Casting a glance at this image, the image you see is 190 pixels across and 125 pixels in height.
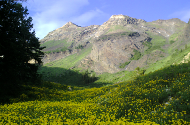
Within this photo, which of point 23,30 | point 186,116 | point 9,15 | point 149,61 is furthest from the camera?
point 149,61

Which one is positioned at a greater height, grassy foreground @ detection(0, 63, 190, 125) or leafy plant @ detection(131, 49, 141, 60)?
leafy plant @ detection(131, 49, 141, 60)

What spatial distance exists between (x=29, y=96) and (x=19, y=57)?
15.5 feet

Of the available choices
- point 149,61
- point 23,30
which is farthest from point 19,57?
point 149,61

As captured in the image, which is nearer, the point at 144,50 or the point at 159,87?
the point at 159,87

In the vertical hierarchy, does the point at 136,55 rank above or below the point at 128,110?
above

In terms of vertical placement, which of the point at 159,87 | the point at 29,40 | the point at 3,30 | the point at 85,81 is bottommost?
the point at 85,81

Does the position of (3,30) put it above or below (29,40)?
below

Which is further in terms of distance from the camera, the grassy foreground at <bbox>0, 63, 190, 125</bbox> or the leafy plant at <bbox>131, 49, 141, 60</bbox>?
the leafy plant at <bbox>131, 49, 141, 60</bbox>

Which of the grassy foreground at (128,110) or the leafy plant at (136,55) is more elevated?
the leafy plant at (136,55)

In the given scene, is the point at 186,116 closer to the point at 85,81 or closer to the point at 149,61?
the point at 85,81

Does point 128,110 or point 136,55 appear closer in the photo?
point 128,110

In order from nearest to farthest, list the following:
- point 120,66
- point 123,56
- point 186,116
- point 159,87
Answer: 1. point 186,116
2. point 159,87
3. point 120,66
4. point 123,56

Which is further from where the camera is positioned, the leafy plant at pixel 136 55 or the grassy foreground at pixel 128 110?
the leafy plant at pixel 136 55

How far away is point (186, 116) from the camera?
5.80 m
